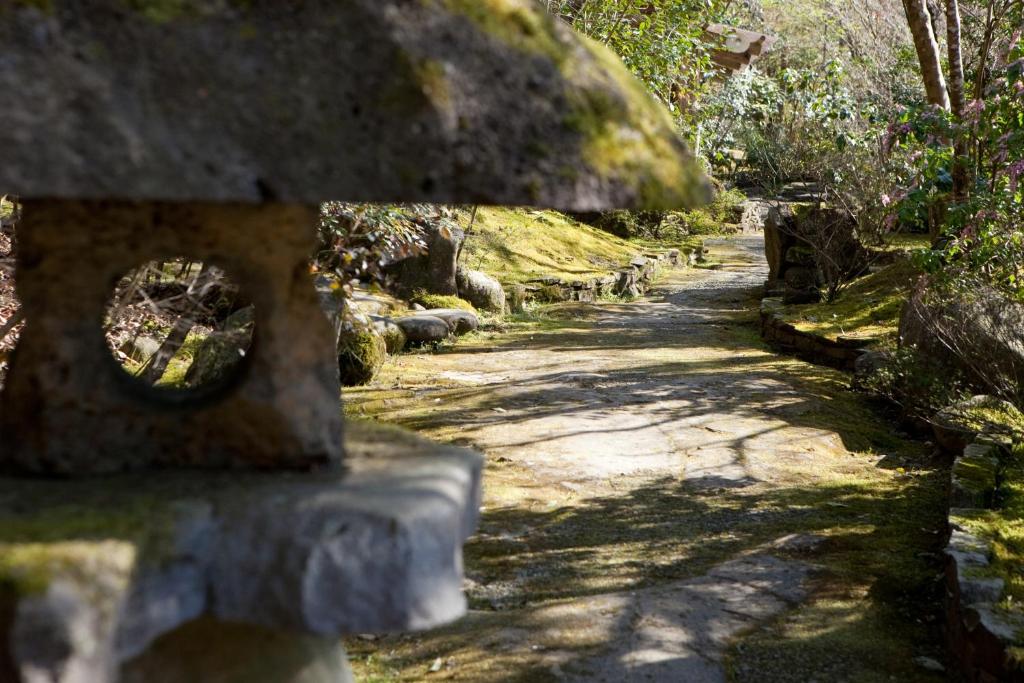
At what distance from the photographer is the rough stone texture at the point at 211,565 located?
6.78 ft

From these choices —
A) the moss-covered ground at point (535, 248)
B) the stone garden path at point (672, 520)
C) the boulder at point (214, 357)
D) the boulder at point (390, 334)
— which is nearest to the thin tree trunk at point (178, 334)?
the boulder at point (214, 357)

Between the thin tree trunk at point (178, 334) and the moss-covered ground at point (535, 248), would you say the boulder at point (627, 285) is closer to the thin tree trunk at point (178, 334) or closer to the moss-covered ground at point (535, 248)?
the moss-covered ground at point (535, 248)

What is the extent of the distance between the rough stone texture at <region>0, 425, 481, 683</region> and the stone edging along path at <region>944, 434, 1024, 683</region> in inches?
116

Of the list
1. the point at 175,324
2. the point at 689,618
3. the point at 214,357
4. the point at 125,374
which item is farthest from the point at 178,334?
the point at 125,374

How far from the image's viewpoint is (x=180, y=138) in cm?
207

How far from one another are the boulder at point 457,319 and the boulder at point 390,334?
31.8 inches

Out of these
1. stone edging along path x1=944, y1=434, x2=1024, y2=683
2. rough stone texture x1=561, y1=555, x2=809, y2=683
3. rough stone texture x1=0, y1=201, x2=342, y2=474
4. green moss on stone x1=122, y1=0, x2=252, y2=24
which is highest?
green moss on stone x1=122, y1=0, x2=252, y2=24

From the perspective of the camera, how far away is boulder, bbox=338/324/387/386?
1043cm

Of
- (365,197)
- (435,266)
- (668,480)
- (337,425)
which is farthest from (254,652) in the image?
(435,266)

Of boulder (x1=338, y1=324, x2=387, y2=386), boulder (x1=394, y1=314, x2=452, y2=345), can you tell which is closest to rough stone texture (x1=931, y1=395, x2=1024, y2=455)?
boulder (x1=338, y1=324, x2=387, y2=386)

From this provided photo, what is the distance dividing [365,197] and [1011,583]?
13.2 feet

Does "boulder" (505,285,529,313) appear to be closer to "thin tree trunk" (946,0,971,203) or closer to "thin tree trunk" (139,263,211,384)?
"thin tree trunk" (946,0,971,203)

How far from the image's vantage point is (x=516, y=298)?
606 inches

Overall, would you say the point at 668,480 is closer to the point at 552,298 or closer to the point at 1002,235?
the point at 1002,235
